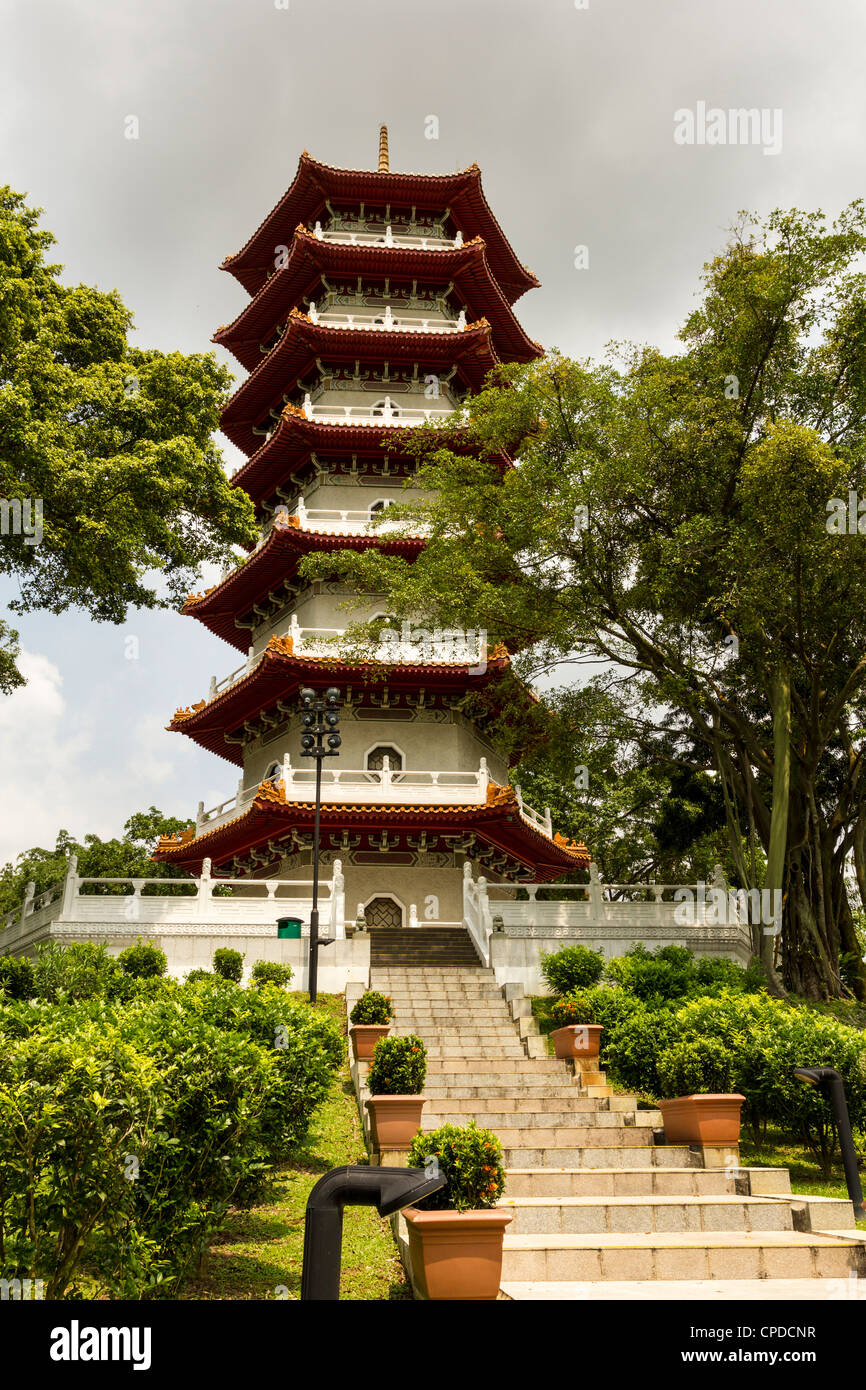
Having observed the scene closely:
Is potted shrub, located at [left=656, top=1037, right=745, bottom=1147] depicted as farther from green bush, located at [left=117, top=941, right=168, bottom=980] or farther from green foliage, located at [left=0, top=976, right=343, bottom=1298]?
green bush, located at [left=117, top=941, right=168, bottom=980]

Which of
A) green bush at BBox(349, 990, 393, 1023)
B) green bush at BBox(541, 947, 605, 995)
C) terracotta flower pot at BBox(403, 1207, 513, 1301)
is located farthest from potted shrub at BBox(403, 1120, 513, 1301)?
green bush at BBox(541, 947, 605, 995)

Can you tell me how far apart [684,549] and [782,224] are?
5618 mm

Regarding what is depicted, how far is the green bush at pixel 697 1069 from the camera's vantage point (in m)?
10.4

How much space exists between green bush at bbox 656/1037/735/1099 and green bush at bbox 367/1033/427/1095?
2662 millimetres

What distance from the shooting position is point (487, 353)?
26625 millimetres

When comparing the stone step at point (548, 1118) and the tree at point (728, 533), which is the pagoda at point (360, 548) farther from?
the stone step at point (548, 1118)

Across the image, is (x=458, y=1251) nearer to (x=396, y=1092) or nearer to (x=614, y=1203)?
(x=614, y=1203)

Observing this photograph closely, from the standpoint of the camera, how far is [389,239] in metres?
27.6

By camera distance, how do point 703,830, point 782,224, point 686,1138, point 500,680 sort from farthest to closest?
1. point 703,830
2. point 500,680
3. point 782,224
4. point 686,1138

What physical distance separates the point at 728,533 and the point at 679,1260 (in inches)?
479

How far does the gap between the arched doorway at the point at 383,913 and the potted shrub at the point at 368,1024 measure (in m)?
8.88

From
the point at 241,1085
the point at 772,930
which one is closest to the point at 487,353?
the point at 772,930

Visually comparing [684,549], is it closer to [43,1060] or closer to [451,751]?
[451,751]

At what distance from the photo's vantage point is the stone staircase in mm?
6766
